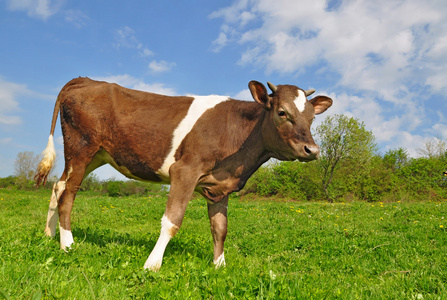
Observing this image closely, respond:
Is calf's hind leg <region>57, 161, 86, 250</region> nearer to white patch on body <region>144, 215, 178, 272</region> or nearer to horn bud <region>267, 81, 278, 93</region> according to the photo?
white patch on body <region>144, 215, 178, 272</region>

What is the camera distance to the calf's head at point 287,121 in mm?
4597

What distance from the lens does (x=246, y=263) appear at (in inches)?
233

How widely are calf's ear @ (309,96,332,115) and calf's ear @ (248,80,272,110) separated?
3.58 ft

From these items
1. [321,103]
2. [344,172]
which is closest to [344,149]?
[344,172]

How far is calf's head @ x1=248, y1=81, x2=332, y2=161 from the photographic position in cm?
460

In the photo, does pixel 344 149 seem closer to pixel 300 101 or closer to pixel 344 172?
pixel 344 172

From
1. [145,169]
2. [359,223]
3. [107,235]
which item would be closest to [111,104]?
[145,169]

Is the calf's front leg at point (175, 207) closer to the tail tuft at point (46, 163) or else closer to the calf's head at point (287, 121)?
the calf's head at point (287, 121)

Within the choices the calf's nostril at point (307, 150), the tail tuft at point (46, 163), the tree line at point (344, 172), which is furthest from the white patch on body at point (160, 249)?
the tree line at point (344, 172)

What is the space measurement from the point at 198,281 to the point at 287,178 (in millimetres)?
36797

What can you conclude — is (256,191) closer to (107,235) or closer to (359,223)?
(359,223)

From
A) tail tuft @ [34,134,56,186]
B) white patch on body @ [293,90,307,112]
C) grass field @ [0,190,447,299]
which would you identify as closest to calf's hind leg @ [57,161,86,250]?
grass field @ [0,190,447,299]

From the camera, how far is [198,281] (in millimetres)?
3881

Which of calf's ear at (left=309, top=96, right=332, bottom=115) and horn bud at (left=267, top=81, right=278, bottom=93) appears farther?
calf's ear at (left=309, top=96, right=332, bottom=115)
